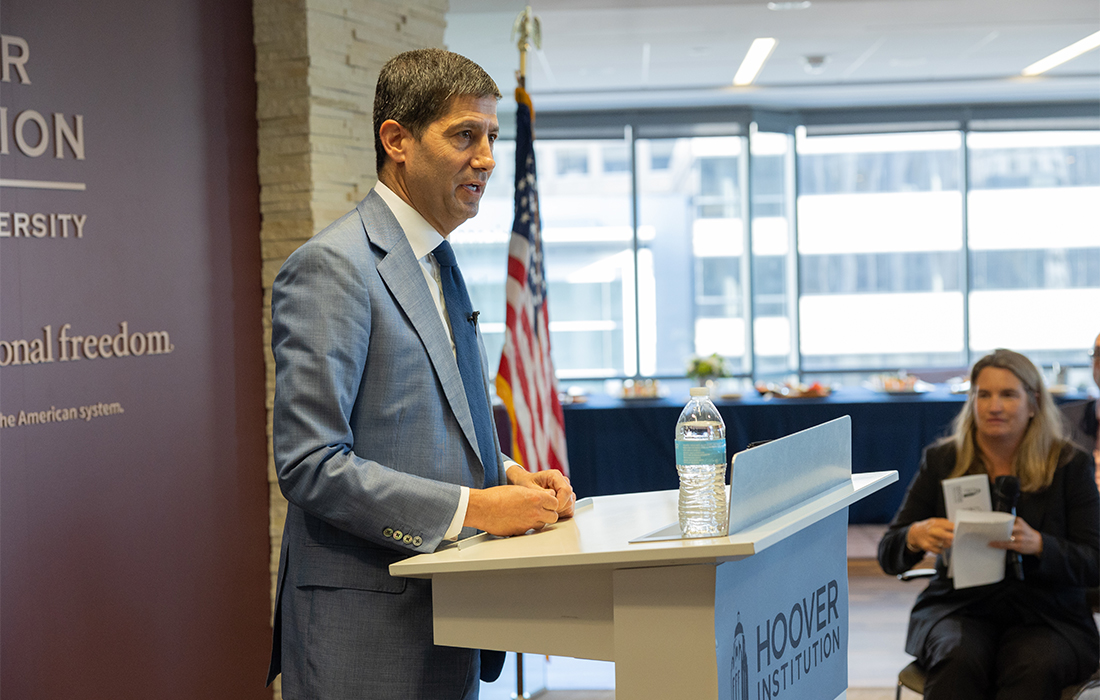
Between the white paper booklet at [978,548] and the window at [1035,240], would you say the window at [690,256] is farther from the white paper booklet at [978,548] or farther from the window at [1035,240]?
the white paper booklet at [978,548]

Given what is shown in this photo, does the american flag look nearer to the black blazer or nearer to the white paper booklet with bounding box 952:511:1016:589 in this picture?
the black blazer

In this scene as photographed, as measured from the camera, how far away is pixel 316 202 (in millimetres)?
2879

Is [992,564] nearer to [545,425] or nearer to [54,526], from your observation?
[545,425]

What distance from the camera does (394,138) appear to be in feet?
→ 4.94

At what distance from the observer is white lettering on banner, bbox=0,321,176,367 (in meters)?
2.09

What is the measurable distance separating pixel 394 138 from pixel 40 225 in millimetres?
1143

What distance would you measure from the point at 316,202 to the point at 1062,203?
341 inches

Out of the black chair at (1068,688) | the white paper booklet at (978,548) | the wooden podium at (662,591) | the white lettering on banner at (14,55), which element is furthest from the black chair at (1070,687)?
the white lettering on banner at (14,55)

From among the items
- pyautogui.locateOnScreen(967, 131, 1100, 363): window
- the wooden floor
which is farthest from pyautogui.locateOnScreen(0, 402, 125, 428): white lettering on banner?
pyautogui.locateOnScreen(967, 131, 1100, 363): window

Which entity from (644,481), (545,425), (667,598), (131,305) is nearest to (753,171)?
Answer: (644,481)

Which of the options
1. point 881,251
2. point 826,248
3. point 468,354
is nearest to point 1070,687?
point 468,354

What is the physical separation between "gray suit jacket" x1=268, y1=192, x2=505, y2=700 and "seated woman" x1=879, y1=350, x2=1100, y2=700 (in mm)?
1658

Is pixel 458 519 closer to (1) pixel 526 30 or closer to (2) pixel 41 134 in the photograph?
(2) pixel 41 134

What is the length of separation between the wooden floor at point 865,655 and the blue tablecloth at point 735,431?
3.31 ft
